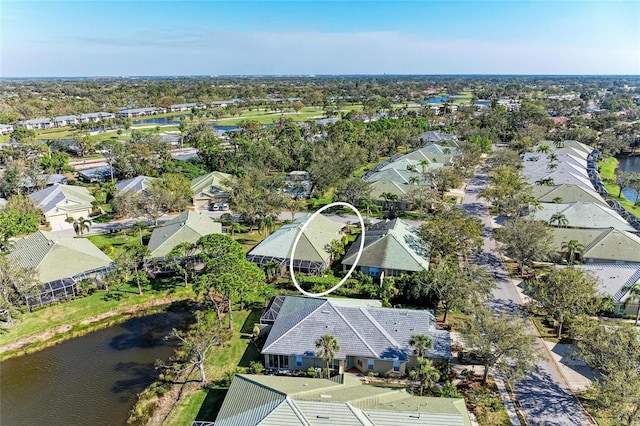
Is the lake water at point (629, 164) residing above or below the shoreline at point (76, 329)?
above

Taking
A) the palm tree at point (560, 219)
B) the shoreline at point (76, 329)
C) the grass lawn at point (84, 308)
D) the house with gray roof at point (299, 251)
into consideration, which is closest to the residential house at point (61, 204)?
the grass lawn at point (84, 308)

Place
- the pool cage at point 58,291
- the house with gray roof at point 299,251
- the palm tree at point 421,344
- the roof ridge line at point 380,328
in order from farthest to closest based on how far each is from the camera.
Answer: the house with gray roof at point 299,251, the pool cage at point 58,291, the roof ridge line at point 380,328, the palm tree at point 421,344

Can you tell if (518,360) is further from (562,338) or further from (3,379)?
(3,379)

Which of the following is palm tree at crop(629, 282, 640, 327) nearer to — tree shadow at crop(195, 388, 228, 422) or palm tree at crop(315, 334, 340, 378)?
palm tree at crop(315, 334, 340, 378)

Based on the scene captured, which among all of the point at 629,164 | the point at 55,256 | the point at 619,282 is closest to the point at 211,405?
the point at 55,256

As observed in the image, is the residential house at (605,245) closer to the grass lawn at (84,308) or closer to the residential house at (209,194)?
the grass lawn at (84,308)

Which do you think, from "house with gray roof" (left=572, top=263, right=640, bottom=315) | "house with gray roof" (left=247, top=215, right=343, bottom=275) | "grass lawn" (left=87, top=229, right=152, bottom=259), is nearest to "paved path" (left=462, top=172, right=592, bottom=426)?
"house with gray roof" (left=572, top=263, right=640, bottom=315)
